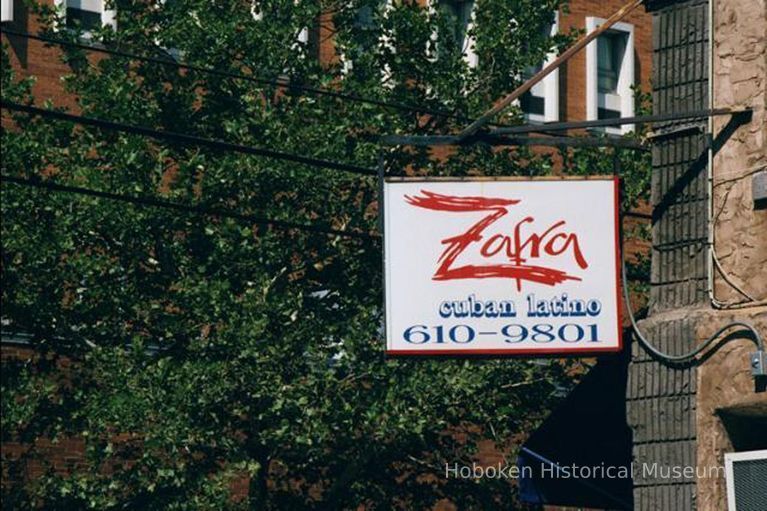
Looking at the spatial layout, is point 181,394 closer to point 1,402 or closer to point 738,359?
point 1,402

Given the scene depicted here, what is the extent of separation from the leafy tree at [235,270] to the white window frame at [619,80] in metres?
14.5

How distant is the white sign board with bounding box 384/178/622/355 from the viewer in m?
17.3

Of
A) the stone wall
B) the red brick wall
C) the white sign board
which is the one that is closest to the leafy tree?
the white sign board

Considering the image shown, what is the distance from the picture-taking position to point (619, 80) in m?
40.8

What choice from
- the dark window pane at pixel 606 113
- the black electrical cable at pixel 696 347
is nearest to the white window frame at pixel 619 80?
the dark window pane at pixel 606 113

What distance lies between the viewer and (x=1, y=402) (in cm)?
2381

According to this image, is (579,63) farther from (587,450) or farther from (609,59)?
(587,450)

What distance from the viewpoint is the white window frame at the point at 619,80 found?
131 ft

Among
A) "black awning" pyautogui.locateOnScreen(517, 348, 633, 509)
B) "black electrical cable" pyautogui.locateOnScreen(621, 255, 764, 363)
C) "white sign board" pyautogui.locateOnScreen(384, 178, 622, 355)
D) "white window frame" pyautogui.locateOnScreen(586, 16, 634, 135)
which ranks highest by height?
"white window frame" pyautogui.locateOnScreen(586, 16, 634, 135)

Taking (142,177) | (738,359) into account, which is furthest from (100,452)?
(738,359)

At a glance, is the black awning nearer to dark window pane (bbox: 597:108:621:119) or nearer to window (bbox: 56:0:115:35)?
window (bbox: 56:0:115:35)

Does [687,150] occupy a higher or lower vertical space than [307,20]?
lower

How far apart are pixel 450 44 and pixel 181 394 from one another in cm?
603

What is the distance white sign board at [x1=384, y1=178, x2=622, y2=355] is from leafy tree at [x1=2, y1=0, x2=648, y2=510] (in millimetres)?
5596
